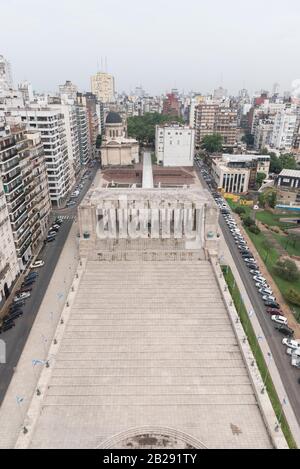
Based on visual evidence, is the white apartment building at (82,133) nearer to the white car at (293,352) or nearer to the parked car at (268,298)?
the parked car at (268,298)

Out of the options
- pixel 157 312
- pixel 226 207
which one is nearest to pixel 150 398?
pixel 157 312

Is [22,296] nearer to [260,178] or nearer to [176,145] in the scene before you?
[260,178]

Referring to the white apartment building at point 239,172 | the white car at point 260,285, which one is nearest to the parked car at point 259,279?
the white car at point 260,285

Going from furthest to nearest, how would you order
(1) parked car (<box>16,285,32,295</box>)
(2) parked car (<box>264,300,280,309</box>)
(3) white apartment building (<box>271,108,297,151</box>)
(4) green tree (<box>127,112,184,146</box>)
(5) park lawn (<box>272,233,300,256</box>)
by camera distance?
1. (4) green tree (<box>127,112,184,146</box>)
2. (3) white apartment building (<box>271,108,297,151</box>)
3. (5) park lawn (<box>272,233,300,256</box>)
4. (1) parked car (<box>16,285,32,295</box>)
5. (2) parked car (<box>264,300,280,309</box>)

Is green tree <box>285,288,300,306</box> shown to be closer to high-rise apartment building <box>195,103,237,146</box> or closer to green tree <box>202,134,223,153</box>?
green tree <box>202,134,223,153</box>

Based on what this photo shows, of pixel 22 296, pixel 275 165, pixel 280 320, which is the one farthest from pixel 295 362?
A: pixel 275 165

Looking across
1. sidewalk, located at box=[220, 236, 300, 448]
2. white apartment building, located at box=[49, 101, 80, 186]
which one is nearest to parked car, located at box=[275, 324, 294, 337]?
sidewalk, located at box=[220, 236, 300, 448]
